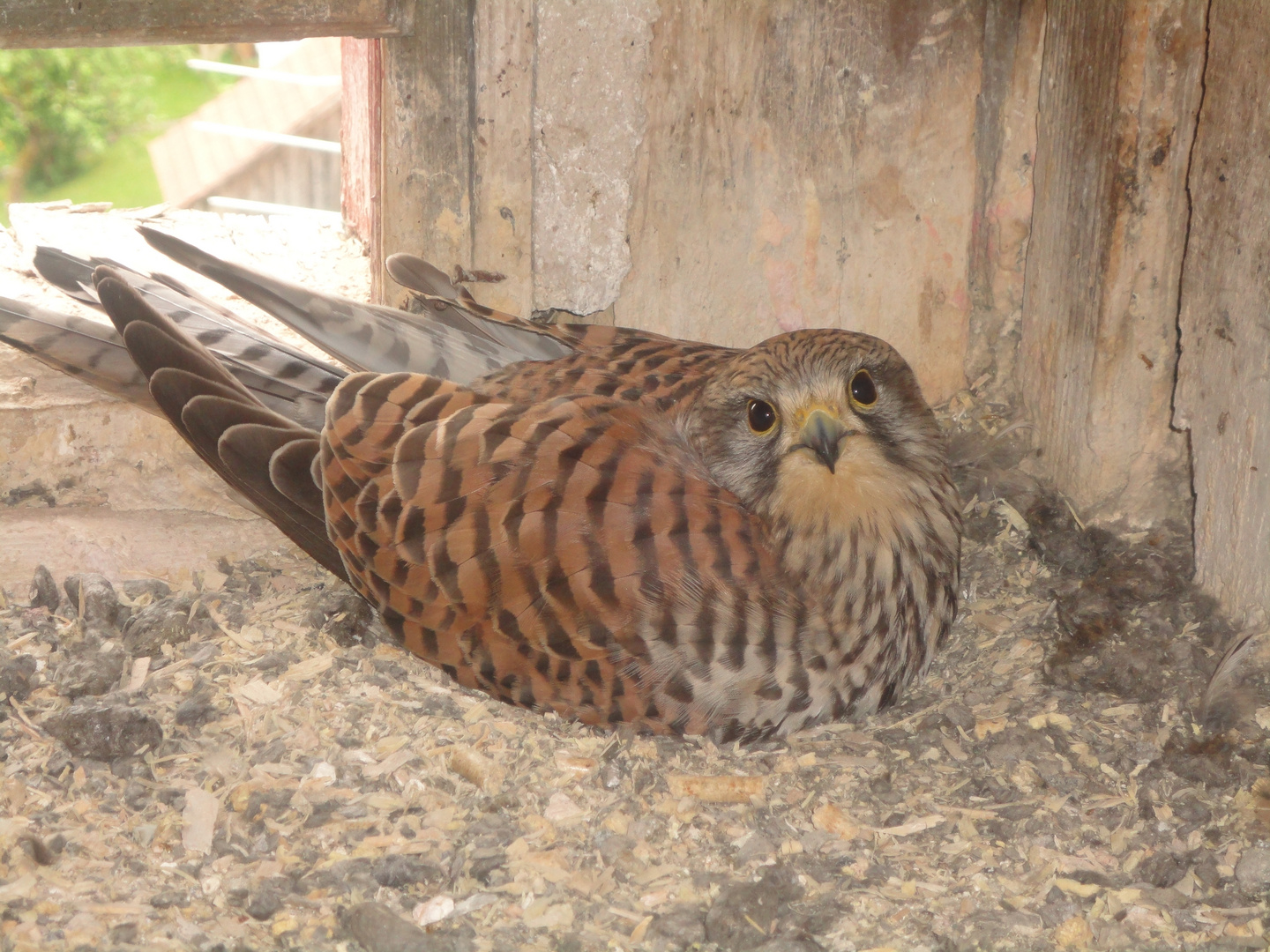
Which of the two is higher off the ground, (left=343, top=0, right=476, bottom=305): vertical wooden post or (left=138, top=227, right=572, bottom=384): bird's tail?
(left=343, top=0, right=476, bottom=305): vertical wooden post

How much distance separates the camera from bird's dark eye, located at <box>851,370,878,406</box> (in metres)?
2.44

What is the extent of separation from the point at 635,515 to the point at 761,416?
290 mm

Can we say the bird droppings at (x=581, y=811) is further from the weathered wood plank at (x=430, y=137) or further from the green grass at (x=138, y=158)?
the green grass at (x=138, y=158)

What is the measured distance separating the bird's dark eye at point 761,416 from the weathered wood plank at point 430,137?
914 mm

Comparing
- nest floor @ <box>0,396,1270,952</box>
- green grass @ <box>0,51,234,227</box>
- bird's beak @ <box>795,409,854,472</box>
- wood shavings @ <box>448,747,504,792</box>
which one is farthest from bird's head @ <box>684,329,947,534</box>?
green grass @ <box>0,51,234,227</box>

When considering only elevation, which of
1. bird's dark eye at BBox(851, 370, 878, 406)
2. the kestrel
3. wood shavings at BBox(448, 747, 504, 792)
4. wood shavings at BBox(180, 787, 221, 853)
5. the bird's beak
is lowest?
wood shavings at BBox(180, 787, 221, 853)

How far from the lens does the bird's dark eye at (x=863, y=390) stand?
8.00 feet

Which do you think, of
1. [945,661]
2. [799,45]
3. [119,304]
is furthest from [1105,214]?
[119,304]

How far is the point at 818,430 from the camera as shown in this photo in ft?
7.73

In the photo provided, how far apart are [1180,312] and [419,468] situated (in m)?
1.60

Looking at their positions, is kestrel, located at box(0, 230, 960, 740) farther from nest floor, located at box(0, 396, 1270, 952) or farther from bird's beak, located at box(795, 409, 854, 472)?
nest floor, located at box(0, 396, 1270, 952)

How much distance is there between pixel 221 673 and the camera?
270 cm

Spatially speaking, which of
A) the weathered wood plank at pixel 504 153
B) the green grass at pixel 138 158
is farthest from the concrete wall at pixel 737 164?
the green grass at pixel 138 158

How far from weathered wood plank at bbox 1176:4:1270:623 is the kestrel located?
0.54m
